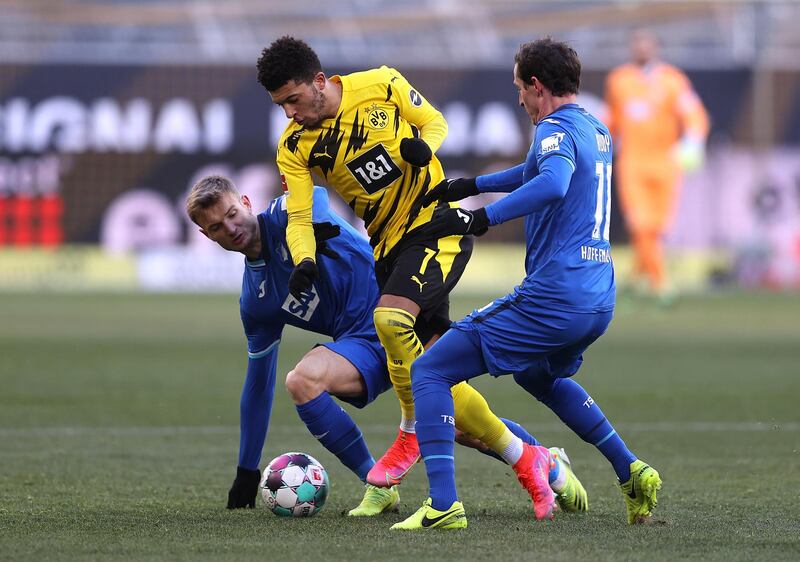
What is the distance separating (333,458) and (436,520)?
251 centimetres

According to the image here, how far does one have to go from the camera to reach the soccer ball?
18.3 feet

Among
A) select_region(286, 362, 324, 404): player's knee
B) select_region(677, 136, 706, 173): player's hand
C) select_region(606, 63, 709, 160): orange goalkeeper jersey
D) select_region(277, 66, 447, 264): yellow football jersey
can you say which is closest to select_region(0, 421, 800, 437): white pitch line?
select_region(277, 66, 447, 264): yellow football jersey

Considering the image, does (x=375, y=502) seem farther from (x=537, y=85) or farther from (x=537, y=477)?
(x=537, y=85)

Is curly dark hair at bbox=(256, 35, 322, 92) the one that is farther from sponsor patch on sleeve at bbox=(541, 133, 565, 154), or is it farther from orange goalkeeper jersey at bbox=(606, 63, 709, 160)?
orange goalkeeper jersey at bbox=(606, 63, 709, 160)

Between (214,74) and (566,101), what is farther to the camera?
(214,74)

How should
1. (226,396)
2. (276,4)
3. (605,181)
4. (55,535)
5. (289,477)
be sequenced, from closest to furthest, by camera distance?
(55,535)
(605,181)
(289,477)
(226,396)
(276,4)

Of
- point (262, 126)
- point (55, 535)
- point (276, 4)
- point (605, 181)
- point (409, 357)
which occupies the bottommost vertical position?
point (55, 535)

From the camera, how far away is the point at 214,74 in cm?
2362

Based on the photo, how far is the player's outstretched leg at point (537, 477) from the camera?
546 cm

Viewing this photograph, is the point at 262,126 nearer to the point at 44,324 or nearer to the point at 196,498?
the point at 44,324

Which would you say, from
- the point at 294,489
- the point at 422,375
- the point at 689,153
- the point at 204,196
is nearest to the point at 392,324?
the point at 422,375

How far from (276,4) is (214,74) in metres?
4.61

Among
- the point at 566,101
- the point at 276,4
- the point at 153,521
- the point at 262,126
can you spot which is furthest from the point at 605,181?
the point at 276,4

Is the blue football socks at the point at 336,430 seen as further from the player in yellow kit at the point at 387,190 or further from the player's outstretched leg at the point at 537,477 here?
the player's outstretched leg at the point at 537,477
